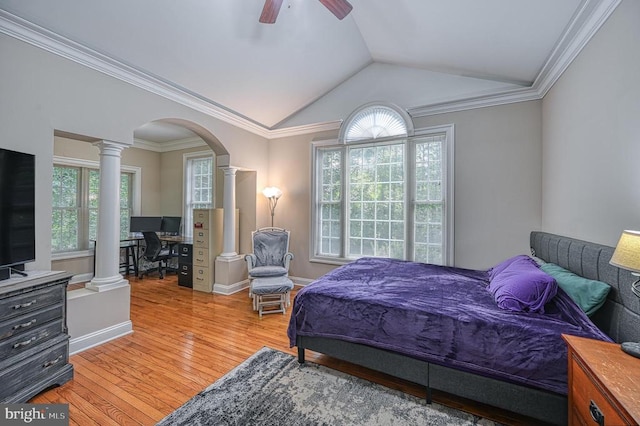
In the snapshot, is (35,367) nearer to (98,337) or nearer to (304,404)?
(98,337)

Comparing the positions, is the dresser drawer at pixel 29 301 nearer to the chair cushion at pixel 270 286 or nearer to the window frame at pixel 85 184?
the chair cushion at pixel 270 286

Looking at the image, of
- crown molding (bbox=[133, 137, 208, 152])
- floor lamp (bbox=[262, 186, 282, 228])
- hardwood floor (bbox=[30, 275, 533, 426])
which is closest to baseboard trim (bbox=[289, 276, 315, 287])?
hardwood floor (bbox=[30, 275, 533, 426])

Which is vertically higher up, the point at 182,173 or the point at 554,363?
the point at 182,173

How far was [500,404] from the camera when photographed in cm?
165

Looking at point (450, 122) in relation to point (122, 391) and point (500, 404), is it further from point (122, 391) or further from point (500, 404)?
point (122, 391)

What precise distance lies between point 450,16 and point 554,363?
292cm

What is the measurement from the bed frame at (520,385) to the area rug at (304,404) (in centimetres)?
16

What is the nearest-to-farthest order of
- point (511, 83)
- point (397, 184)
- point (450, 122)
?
point (511, 83)
point (450, 122)
point (397, 184)

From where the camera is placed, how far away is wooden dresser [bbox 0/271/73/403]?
5.83 feet

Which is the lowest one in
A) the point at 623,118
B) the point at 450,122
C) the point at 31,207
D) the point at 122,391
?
the point at 122,391

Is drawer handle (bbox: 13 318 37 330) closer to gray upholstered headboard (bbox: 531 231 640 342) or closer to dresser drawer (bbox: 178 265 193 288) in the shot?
dresser drawer (bbox: 178 265 193 288)

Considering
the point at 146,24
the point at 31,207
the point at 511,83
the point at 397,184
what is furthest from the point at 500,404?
the point at 146,24

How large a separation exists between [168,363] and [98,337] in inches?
36.3

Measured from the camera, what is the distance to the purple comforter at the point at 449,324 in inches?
61.4
